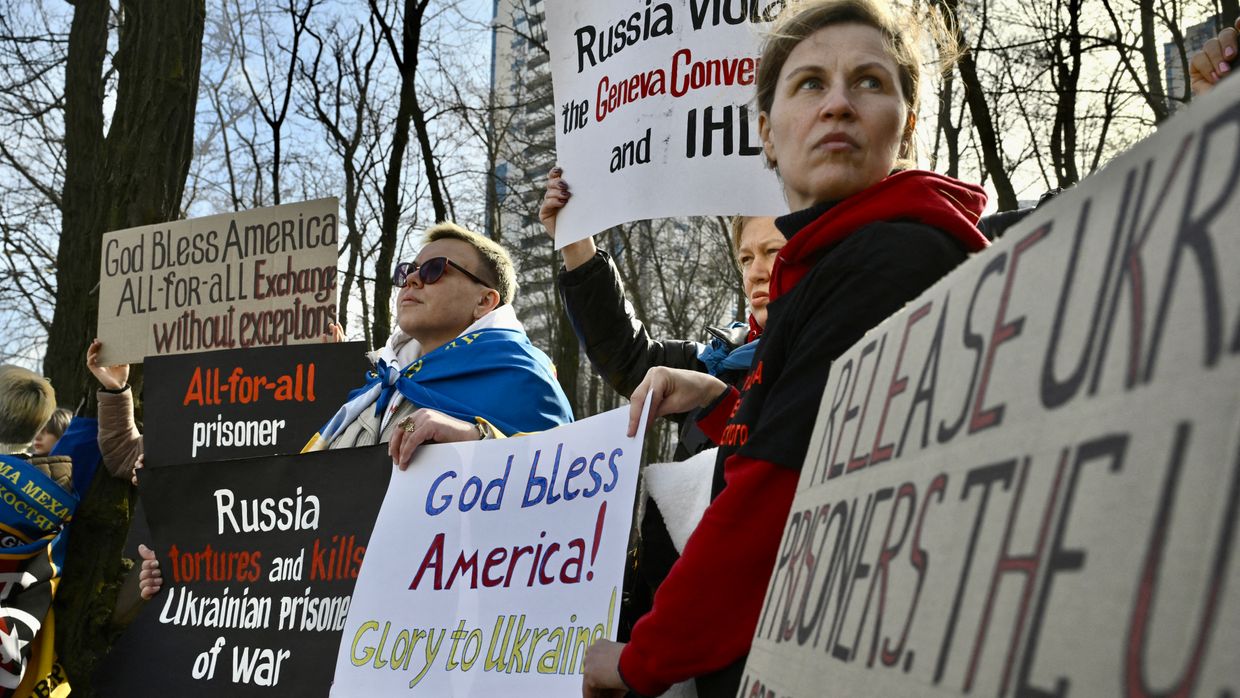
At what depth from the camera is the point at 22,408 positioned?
5371 mm

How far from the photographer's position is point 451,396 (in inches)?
142

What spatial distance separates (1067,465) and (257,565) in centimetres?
342

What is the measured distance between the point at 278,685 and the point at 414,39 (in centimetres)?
1038

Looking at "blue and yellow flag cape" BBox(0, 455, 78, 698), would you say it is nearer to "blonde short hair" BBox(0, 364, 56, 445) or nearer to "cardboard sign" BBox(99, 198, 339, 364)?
"blonde short hair" BBox(0, 364, 56, 445)

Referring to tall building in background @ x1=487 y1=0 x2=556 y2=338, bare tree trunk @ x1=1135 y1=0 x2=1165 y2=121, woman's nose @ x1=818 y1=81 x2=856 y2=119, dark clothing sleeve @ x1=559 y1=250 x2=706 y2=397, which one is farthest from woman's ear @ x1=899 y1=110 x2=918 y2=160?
tall building in background @ x1=487 y1=0 x2=556 y2=338

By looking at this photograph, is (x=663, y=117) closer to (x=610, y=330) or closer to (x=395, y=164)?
(x=610, y=330)

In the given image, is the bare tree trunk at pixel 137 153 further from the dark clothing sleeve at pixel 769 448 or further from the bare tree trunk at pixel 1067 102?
the bare tree trunk at pixel 1067 102

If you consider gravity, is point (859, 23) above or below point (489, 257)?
above

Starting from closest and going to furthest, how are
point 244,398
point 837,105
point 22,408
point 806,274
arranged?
point 806,274 → point 837,105 → point 244,398 → point 22,408

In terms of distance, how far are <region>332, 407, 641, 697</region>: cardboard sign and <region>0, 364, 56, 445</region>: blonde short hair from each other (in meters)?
3.08

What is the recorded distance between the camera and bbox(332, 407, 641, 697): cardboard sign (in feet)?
7.93

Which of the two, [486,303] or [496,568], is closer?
[496,568]

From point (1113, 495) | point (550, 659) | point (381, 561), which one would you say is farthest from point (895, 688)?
point (381, 561)

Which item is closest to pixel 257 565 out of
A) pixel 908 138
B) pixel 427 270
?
pixel 427 270
